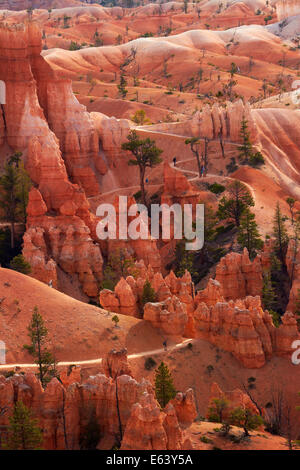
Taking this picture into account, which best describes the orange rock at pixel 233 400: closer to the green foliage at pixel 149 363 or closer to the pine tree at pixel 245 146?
the green foliage at pixel 149 363

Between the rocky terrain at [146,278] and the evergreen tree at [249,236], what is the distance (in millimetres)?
239

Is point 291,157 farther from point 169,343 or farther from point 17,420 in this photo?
point 17,420

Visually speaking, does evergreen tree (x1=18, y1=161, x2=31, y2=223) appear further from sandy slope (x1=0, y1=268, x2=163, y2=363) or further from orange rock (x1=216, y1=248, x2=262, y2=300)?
sandy slope (x1=0, y1=268, x2=163, y2=363)

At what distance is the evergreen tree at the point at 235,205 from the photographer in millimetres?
83312

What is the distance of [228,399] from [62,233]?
30.1 metres

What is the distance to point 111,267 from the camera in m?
71.5

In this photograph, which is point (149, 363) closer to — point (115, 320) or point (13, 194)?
point (115, 320)

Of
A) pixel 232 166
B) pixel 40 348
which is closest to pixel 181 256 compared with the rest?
pixel 232 166

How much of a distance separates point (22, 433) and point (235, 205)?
5092 centimetres

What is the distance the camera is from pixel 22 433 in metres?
36.4

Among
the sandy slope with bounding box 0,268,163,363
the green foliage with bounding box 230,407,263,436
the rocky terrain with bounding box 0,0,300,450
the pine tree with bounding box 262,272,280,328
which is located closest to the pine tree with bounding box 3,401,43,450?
the rocky terrain with bounding box 0,0,300,450

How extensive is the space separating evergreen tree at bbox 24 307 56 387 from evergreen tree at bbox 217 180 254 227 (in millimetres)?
36117

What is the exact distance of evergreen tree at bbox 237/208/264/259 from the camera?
75.9 metres

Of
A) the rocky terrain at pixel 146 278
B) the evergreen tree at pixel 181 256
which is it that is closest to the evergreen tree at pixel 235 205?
the rocky terrain at pixel 146 278
